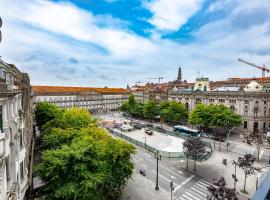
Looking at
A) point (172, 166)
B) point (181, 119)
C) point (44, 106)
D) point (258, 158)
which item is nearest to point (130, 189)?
point (172, 166)

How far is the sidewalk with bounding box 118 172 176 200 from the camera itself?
27119mm

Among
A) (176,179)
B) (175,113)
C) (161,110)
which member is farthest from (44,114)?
(161,110)

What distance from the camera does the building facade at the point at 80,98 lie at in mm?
98062

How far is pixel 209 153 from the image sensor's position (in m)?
43.3

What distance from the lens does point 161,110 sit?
8356 centimetres

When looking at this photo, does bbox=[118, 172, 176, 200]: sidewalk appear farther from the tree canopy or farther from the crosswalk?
the tree canopy

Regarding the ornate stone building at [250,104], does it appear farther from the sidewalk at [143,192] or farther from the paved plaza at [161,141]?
the sidewalk at [143,192]

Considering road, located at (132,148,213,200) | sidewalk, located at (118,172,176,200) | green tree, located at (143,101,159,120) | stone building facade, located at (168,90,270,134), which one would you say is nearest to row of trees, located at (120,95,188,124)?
green tree, located at (143,101,159,120)

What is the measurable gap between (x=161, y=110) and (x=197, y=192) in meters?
55.7

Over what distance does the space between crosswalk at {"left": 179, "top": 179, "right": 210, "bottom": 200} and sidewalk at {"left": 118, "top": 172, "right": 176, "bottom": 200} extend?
1976 millimetres

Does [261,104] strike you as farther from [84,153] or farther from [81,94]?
[81,94]

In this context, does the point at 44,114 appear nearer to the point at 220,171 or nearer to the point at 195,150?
the point at 195,150

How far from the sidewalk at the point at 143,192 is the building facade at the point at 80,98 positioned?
240 ft

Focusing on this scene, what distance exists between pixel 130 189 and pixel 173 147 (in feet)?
79.1
